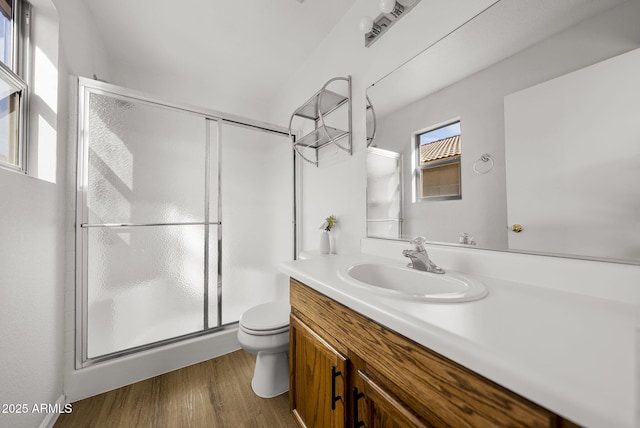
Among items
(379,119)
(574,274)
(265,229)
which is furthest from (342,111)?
(574,274)

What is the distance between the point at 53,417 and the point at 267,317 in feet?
3.80

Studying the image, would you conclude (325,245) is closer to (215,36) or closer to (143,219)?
(143,219)

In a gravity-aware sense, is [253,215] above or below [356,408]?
above

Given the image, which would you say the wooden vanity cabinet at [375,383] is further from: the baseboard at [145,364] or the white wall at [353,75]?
the baseboard at [145,364]

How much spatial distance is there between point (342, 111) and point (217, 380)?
205cm

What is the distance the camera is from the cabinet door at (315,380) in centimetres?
81

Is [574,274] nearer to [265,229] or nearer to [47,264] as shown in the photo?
[265,229]

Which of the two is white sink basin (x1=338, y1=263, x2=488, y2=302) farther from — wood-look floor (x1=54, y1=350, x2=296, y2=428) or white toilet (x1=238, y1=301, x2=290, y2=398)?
wood-look floor (x1=54, y1=350, x2=296, y2=428)

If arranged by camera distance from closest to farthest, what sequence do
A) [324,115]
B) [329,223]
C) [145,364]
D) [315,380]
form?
[315,380], [145,364], [329,223], [324,115]

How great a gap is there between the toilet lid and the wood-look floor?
1.42ft

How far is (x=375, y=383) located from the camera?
0.67m

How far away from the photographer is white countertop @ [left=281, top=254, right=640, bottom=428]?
12.3 inches

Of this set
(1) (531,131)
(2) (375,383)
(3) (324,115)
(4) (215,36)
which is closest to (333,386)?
(2) (375,383)

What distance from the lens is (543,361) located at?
1.25 feet
